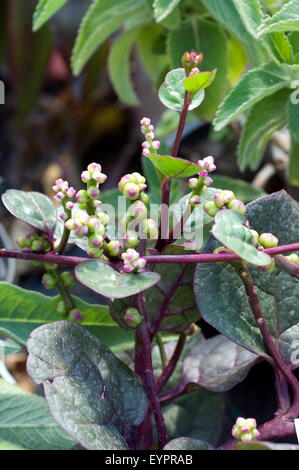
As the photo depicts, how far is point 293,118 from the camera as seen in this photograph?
0.52m

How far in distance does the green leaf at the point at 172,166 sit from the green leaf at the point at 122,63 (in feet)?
1.30

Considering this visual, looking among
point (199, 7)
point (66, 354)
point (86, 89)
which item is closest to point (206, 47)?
point (199, 7)

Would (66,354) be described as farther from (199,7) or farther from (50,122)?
(50,122)

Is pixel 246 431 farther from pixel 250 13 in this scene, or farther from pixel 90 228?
pixel 250 13

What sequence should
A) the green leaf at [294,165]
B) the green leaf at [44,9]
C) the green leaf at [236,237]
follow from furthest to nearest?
the green leaf at [294,165], the green leaf at [44,9], the green leaf at [236,237]

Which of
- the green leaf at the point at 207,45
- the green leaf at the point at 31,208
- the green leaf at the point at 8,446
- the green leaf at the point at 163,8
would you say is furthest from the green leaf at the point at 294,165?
Result: the green leaf at the point at 8,446

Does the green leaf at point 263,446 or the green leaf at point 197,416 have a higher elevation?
the green leaf at point 263,446

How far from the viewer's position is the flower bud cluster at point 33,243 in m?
0.40

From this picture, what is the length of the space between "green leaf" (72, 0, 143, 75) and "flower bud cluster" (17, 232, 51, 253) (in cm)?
31

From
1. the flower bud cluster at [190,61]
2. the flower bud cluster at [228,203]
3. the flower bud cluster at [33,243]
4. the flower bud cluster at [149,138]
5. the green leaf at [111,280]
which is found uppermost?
the flower bud cluster at [190,61]

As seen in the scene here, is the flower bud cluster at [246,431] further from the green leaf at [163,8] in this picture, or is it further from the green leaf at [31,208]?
the green leaf at [163,8]

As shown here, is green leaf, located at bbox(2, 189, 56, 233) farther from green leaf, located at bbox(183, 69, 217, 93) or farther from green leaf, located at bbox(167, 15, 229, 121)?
green leaf, located at bbox(167, 15, 229, 121)

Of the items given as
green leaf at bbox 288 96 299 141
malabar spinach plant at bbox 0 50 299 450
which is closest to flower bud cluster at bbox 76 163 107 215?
malabar spinach plant at bbox 0 50 299 450
